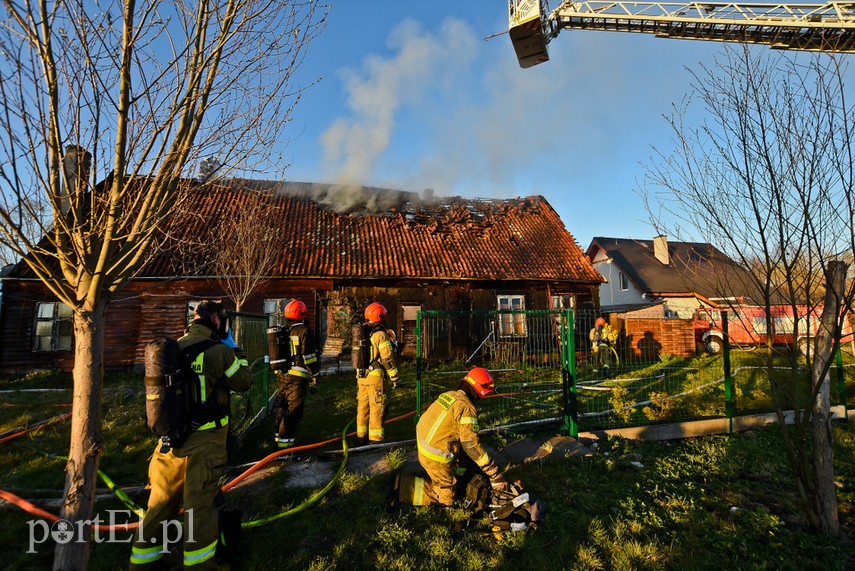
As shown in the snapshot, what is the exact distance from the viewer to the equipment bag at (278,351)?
17.9ft

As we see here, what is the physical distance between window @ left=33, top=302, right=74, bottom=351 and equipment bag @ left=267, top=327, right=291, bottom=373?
11164 mm

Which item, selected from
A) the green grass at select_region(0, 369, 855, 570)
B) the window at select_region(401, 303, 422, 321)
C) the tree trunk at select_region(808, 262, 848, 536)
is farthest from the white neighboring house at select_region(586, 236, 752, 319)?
the tree trunk at select_region(808, 262, 848, 536)

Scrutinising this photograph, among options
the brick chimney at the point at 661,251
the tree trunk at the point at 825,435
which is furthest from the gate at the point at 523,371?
the brick chimney at the point at 661,251

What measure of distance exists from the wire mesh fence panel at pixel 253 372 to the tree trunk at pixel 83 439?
2331 mm

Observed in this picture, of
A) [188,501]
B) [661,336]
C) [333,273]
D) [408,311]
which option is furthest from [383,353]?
[661,336]

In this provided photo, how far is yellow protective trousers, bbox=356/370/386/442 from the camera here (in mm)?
5520

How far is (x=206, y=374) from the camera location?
10.1 ft

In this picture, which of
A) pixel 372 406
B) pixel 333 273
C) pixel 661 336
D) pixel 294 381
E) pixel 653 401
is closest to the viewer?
pixel 294 381

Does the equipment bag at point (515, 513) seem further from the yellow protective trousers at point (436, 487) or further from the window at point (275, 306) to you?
the window at point (275, 306)

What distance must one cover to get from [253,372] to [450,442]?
140 inches

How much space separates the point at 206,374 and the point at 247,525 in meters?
1.47

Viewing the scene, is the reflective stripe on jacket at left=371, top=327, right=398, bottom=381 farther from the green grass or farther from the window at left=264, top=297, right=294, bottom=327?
the window at left=264, top=297, right=294, bottom=327

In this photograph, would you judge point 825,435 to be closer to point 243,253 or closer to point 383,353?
point 383,353

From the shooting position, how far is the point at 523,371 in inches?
310
